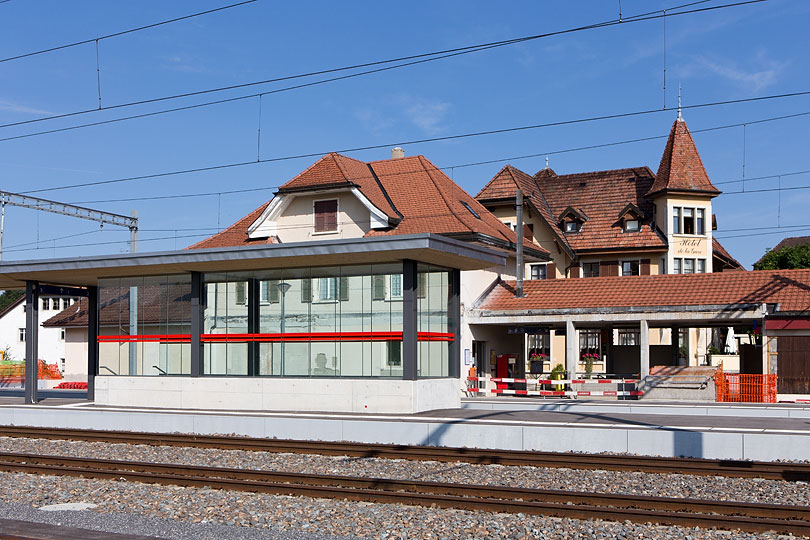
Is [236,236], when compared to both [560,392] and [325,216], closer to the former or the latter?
[325,216]

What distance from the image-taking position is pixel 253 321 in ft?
75.8

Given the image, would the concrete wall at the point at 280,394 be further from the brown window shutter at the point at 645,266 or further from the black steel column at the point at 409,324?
the brown window shutter at the point at 645,266

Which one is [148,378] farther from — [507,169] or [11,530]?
[507,169]

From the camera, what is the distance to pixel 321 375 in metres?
22.1

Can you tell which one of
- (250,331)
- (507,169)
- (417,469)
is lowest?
(417,469)

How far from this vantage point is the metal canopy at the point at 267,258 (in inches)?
782

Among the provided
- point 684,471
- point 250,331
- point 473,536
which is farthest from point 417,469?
point 250,331

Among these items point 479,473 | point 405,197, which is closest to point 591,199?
point 405,197

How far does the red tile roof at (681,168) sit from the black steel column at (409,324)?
3209 cm

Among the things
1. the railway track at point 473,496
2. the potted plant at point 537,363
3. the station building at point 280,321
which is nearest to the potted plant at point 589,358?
the potted plant at point 537,363

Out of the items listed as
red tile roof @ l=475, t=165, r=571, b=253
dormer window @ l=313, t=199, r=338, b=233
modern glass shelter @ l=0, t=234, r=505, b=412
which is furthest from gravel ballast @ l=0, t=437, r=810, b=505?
red tile roof @ l=475, t=165, r=571, b=253

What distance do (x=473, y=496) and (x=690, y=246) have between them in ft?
137

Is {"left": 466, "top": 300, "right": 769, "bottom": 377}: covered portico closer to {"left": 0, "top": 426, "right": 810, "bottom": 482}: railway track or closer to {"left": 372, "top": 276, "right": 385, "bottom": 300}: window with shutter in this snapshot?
{"left": 372, "top": 276, "right": 385, "bottom": 300}: window with shutter

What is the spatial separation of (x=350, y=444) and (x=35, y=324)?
45.1 ft
